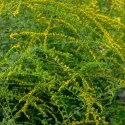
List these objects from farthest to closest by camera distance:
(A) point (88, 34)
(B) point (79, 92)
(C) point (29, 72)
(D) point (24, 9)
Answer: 1. (D) point (24, 9)
2. (A) point (88, 34)
3. (B) point (79, 92)
4. (C) point (29, 72)

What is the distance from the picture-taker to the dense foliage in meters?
1.87

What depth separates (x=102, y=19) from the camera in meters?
2.23

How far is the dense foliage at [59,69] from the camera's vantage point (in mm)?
1872

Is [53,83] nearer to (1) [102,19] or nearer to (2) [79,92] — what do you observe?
(2) [79,92]

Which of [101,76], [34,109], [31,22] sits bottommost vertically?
[34,109]

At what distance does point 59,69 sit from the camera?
6.64ft

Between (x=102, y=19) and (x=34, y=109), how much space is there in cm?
63

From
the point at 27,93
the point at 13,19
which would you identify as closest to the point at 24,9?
the point at 13,19

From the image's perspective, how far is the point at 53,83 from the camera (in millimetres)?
1890

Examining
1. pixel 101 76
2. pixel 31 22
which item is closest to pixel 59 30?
pixel 31 22

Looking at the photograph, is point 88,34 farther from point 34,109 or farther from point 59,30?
point 34,109

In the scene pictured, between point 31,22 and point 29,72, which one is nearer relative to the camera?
point 29,72

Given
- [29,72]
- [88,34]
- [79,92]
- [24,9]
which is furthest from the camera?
[24,9]

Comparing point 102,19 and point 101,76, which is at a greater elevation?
point 102,19
